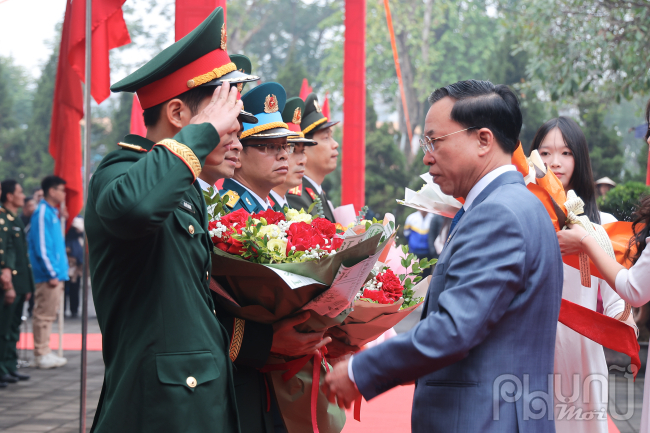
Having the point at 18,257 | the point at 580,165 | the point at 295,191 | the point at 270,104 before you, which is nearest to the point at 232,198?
the point at 270,104

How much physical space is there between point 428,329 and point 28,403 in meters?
4.72

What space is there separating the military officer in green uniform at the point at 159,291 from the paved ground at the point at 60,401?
10.4 feet

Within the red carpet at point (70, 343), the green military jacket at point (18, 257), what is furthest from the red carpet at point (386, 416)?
the red carpet at point (70, 343)

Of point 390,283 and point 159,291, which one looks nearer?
point 159,291

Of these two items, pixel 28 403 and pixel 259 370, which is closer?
pixel 259 370

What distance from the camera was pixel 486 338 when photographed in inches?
67.1

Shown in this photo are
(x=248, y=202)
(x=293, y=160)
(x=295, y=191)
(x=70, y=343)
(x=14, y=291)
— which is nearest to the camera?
(x=248, y=202)

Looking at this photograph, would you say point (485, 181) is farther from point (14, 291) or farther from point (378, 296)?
point (14, 291)

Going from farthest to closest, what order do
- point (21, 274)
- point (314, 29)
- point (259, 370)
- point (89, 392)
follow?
point (314, 29) < point (21, 274) < point (89, 392) < point (259, 370)

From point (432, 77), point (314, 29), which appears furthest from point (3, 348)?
point (314, 29)

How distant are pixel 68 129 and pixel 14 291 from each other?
262 centimetres

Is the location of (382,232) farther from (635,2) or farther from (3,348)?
(635,2)

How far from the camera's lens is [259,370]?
7.91 ft

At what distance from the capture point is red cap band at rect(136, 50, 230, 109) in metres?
1.89
